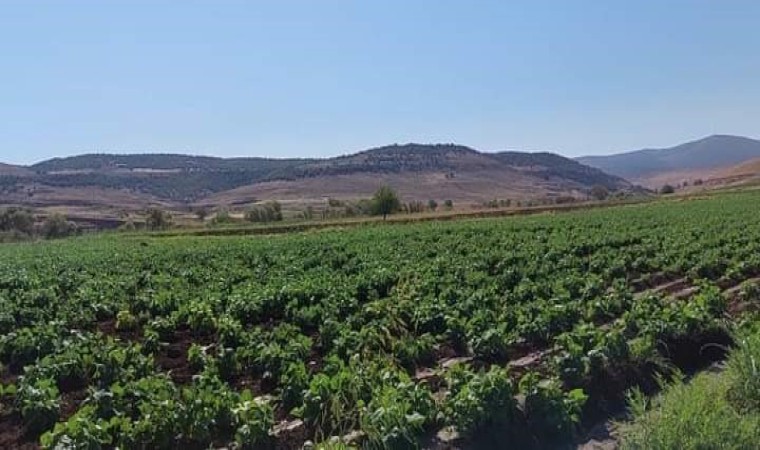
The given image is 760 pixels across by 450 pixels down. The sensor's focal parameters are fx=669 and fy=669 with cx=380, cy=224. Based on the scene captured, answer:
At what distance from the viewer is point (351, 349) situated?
30.3ft

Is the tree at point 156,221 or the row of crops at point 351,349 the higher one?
the row of crops at point 351,349

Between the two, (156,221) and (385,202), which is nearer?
(385,202)

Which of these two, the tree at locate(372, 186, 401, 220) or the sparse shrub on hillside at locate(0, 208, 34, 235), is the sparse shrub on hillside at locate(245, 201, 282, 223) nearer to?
the tree at locate(372, 186, 401, 220)

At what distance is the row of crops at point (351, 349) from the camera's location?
20.8ft

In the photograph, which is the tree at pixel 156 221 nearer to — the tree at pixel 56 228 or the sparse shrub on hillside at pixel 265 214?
the tree at pixel 56 228

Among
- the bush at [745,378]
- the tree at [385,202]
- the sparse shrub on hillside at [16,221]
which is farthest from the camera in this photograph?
the tree at [385,202]

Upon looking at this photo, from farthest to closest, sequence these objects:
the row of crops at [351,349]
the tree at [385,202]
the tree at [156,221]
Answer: the tree at [156,221]
the tree at [385,202]
the row of crops at [351,349]

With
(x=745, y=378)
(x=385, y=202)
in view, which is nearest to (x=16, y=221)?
(x=385, y=202)

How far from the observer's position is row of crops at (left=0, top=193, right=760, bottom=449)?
250 inches

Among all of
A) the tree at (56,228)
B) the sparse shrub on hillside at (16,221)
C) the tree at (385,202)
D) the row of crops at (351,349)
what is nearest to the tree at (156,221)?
the tree at (56,228)

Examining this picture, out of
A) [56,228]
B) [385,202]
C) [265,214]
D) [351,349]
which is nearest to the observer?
[351,349]

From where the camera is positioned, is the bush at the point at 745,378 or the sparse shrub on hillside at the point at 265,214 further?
the sparse shrub on hillside at the point at 265,214

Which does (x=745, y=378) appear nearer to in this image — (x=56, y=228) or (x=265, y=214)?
(x=265, y=214)

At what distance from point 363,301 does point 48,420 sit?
804 centimetres
